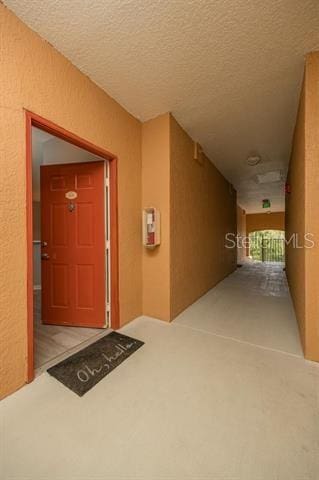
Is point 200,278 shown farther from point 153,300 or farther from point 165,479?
point 165,479

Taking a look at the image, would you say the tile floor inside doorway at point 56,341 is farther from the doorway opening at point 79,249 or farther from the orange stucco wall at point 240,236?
the orange stucco wall at point 240,236

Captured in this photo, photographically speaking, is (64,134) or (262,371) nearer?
(262,371)

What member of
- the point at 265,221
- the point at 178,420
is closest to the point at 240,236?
the point at 265,221

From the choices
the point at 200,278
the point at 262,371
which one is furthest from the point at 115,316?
the point at 200,278

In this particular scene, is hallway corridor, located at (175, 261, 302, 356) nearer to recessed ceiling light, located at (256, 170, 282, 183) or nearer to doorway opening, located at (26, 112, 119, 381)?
doorway opening, located at (26, 112, 119, 381)

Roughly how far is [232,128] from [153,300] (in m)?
2.71

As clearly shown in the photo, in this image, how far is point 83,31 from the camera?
1524mm

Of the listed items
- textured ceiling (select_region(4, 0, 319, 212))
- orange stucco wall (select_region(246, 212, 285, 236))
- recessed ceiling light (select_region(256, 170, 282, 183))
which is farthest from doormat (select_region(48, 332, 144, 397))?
orange stucco wall (select_region(246, 212, 285, 236))

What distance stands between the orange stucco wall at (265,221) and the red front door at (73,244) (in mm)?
10174

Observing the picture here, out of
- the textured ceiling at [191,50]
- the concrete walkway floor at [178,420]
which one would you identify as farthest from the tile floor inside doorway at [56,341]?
the textured ceiling at [191,50]

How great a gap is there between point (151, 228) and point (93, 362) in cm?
154

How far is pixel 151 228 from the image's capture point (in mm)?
2551

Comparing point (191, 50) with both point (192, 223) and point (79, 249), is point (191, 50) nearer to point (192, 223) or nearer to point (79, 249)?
point (192, 223)

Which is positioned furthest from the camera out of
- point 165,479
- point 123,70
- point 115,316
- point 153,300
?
point 153,300
